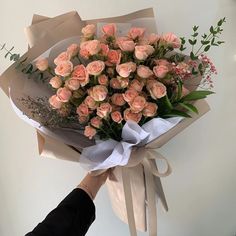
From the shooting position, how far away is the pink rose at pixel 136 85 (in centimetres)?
81

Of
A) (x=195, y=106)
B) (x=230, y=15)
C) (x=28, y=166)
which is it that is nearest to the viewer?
(x=195, y=106)

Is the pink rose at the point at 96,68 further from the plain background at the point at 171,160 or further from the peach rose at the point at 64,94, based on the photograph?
the plain background at the point at 171,160

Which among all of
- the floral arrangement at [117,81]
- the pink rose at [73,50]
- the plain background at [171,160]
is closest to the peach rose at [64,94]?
the floral arrangement at [117,81]

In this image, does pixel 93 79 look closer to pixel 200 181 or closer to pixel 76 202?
pixel 76 202

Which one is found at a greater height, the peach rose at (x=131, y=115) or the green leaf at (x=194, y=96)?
the peach rose at (x=131, y=115)

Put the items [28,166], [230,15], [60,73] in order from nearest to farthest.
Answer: [60,73] < [230,15] < [28,166]

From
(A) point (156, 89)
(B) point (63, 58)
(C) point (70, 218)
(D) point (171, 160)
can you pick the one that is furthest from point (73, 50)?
(D) point (171, 160)

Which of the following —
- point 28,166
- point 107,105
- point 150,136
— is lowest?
point 28,166

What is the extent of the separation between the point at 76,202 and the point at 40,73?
0.38 m

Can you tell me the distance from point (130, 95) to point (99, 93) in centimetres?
8

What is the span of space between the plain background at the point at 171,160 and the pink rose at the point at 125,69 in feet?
1.18

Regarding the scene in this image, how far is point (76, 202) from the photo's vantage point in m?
0.88

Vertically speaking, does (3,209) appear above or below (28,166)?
below

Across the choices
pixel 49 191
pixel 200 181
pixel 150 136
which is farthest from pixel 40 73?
pixel 200 181
